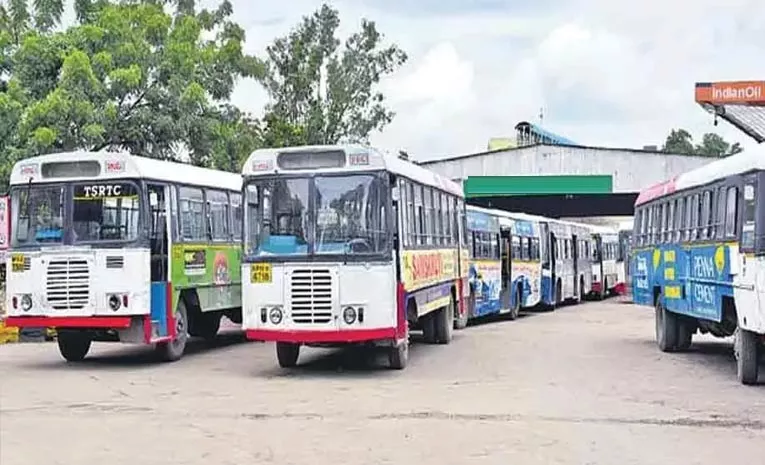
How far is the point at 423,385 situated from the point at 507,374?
186 cm

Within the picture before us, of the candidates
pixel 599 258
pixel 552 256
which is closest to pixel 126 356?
pixel 552 256

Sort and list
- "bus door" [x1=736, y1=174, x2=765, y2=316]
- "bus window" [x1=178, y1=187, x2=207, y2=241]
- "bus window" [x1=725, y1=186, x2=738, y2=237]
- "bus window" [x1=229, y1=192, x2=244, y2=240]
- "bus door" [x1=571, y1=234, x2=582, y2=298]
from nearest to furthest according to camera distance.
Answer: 1. "bus door" [x1=736, y1=174, x2=765, y2=316]
2. "bus window" [x1=725, y1=186, x2=738, y2=237]
3. "bus window" [x1=178, y1=187, x2=207, y2=241]
4. "bus window" [x1=229, y1=192, x2=244, y2=240]
5. "bus door" [x1=571, y1=234, x2=582, y2=298]

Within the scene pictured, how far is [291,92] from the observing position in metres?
47.1

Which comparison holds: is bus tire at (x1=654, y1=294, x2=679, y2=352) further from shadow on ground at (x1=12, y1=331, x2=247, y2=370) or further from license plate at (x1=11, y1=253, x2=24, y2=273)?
license plate at (x1=11, y1=253, x2=24, y2=273)

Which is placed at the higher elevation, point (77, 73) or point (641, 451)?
point (77, 73)

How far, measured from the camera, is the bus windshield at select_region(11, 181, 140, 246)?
16.0m

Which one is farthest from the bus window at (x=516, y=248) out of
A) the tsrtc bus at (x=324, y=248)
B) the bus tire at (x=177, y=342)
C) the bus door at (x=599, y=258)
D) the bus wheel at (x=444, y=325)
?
the tsrtc bus at (x=324, y=248)

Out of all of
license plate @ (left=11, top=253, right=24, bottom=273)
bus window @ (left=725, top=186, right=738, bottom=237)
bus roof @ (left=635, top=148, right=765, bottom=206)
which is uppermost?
bus roof @ (left=635, top=148, right=765, bottom=206)

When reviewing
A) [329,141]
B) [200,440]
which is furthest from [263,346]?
[329,141]

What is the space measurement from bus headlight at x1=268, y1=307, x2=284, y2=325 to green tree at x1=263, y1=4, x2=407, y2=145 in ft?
101

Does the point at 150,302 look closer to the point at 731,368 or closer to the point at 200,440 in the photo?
the point at 200,440

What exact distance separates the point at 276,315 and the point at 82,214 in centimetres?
342

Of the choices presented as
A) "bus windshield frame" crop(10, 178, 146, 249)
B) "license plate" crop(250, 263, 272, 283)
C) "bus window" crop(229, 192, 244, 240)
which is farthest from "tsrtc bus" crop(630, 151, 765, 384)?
"bus windshield frame" crop(10, 178, 146, 249)

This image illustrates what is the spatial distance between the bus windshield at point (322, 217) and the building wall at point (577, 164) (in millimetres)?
33839
